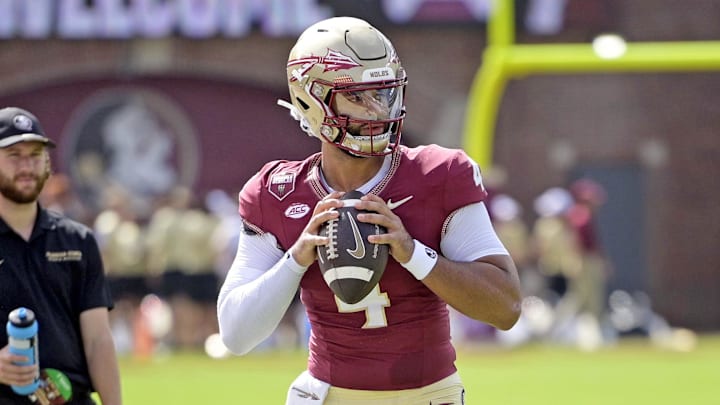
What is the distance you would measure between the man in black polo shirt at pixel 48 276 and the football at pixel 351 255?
147 cm

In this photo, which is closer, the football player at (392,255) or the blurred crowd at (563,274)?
the football player at (392,255)

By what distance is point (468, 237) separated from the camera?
3.81 m

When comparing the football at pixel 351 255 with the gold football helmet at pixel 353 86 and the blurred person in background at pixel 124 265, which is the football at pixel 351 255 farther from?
the blurred person in background at pixel 124 265

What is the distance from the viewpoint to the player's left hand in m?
3.59

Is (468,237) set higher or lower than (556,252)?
higher

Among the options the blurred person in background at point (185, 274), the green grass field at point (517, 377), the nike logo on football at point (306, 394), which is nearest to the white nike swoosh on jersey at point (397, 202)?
the nike logo on football at point (306, 394)

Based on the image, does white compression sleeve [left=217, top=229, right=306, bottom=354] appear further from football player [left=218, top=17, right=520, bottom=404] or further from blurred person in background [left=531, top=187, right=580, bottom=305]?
blurred person in background [left=531, top=187, right=580, bottom=305]

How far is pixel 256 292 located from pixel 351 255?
0.37 meters

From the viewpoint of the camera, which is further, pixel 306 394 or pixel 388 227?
pixel 306 394

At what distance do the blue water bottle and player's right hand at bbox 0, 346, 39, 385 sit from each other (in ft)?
0.05

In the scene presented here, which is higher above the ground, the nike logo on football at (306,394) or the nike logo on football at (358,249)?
the nike logo on football at (358,249)

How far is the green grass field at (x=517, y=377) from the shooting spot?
1029 cm

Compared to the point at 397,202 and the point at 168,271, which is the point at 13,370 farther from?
the point at 168,271

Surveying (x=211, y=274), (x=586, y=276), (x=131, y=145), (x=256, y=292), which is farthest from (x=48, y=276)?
(x=131, y=145)
